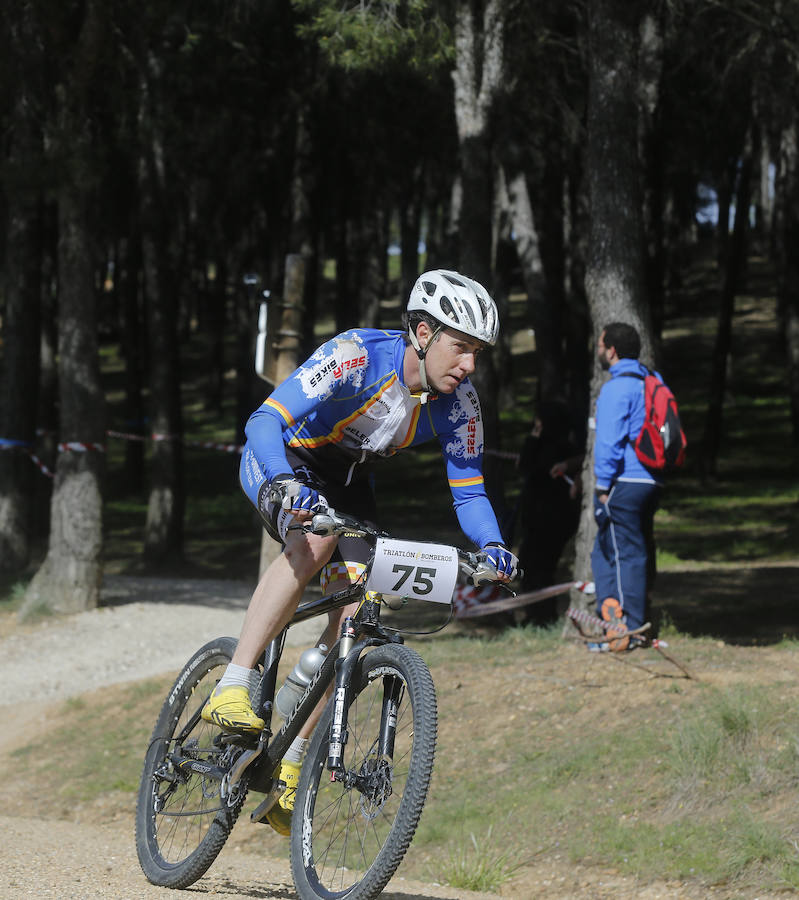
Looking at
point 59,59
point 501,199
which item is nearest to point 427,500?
point 501,199

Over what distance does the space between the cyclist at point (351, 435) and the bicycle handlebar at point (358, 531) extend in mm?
59

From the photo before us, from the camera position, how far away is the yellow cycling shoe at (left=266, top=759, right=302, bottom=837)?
15.6 ft

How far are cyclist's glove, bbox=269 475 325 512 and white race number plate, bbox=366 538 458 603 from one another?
30 centimetres

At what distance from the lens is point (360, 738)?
173 inches

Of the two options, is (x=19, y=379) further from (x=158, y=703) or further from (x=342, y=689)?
(x=342, y=689)

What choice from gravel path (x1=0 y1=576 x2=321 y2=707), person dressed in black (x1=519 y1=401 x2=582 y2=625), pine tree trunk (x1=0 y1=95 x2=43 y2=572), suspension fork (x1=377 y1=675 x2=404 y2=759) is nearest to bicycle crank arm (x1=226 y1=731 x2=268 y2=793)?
suspension fork (x1=377 y1=675 x2=404 y2=759)

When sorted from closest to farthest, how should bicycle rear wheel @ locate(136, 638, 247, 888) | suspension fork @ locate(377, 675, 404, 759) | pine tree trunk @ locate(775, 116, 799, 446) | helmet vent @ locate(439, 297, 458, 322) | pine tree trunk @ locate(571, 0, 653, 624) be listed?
suspension fork @ locate(377, 675, 404, 759) < helmet vent @ locate(439, 297, 458, 322) < bicycle rear wheel @ locate(136, 638, 247, 888) < pine tree trunk @ locate(571, 0, 653, 624) < pine tree trunk @ locate(775, 116, 799, 446)

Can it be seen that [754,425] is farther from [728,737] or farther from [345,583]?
[345,583]

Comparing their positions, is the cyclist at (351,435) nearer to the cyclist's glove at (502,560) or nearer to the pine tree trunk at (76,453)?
the cyclist's glove at (502,560)

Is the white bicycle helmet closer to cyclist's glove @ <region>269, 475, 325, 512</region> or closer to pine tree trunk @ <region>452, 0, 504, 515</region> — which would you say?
cyclist's glove @ <region>269, 475, 325, 512</region>

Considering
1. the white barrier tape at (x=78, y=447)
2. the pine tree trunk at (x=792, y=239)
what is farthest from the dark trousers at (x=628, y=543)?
the pine tree trunk at (x=792, y=239)

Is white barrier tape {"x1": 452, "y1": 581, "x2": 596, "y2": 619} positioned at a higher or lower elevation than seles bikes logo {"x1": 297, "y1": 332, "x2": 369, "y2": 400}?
lower

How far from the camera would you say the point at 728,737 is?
21.7ft

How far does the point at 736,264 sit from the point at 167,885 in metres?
21.7
